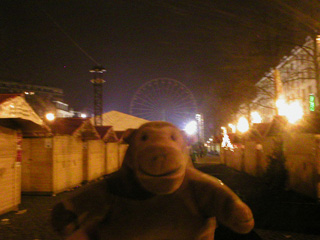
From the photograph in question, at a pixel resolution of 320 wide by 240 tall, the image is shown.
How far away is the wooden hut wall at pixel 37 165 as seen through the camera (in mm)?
12375

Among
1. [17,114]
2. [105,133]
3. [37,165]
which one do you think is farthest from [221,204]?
[105,133]

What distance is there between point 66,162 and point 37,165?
1490mm

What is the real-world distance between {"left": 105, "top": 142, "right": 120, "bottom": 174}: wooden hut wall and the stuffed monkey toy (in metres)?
18.5

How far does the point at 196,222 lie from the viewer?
107 inches

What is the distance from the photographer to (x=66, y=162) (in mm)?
13773

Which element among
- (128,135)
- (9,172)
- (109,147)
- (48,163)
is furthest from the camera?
(109,147)

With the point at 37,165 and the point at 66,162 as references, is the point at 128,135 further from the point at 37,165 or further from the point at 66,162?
the point at 66,162

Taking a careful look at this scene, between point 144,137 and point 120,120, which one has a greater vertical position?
point 120,120

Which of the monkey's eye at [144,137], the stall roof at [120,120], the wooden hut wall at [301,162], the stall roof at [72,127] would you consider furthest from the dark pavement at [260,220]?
the stall roof at [120,120]

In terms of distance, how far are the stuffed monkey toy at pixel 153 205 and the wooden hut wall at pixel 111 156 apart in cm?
1851

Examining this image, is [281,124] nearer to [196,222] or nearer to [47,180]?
[47,180]

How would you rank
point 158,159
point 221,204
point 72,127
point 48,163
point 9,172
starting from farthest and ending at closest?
point 72,127 → point 48,163 → point 9,172 → point 221,204 → point 158,159

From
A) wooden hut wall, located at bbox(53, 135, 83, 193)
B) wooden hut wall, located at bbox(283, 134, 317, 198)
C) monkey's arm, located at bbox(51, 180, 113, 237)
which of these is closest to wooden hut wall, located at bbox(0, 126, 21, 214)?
wooden hut wall, located at bbox(53, 135, 83, 193)

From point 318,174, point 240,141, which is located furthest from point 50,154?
point 240,141
